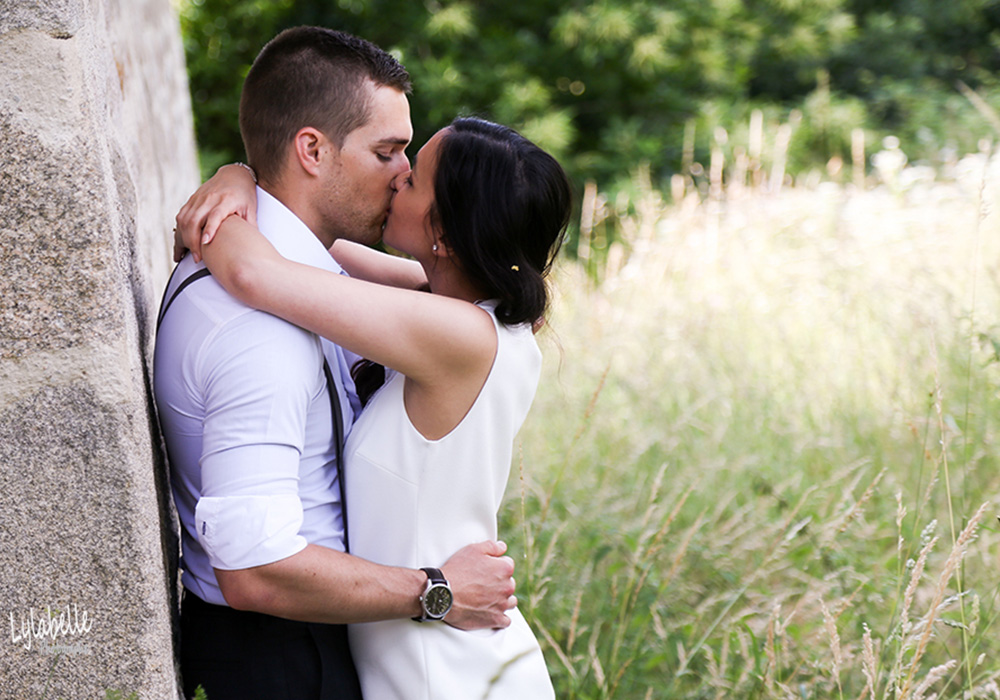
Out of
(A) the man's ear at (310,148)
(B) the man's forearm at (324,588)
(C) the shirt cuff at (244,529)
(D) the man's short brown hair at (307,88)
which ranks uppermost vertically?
(D) the man's short brown hair at (307,88)

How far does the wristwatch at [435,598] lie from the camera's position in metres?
1.57

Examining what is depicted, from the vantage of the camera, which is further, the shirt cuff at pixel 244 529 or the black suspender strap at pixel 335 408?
the black suspender strap at pixel 335 408

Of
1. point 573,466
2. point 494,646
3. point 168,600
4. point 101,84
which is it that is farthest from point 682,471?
point 101,84

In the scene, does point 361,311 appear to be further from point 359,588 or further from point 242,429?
point 359,588

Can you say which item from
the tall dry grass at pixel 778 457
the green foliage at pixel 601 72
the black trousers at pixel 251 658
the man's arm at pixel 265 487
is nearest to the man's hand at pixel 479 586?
the man's arm at pixel 265 487

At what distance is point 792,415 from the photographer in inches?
157

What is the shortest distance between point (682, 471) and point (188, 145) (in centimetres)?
275

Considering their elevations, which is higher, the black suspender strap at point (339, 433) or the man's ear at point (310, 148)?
the man's ear at point (310, 148)

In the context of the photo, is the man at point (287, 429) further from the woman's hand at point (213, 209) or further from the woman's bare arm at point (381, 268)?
the woman's bare arm at point (381, 268)

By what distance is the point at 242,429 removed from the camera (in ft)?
4.60

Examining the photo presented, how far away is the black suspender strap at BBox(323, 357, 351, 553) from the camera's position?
1599 mm

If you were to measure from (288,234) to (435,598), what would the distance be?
721mm

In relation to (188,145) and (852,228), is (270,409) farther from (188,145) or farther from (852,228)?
(852,228)

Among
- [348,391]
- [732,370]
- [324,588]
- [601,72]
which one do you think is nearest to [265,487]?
[324,588]
